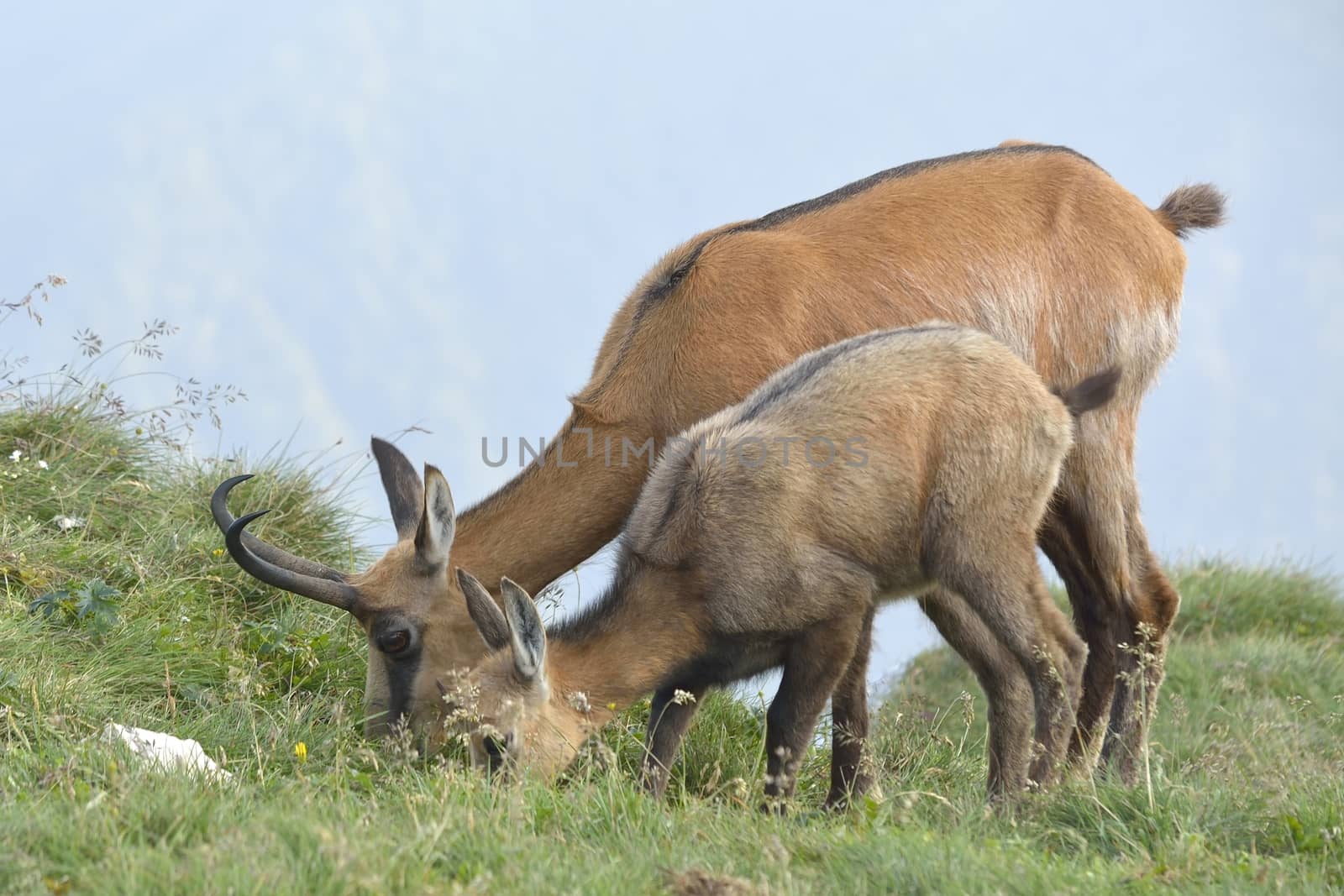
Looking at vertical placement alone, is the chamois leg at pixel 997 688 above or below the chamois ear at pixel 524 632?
below

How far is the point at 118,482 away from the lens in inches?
307

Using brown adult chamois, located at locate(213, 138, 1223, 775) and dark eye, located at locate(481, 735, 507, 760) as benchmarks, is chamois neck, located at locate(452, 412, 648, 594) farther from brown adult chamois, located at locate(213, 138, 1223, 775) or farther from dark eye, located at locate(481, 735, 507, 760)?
dark eye, located at locate(481, 735, 507, 760)

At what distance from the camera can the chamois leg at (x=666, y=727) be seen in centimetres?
545

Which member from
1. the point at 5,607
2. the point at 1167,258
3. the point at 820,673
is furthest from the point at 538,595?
the point at 1167,258

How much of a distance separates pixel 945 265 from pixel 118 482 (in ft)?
14.4

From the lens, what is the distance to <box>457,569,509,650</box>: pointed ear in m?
5.25

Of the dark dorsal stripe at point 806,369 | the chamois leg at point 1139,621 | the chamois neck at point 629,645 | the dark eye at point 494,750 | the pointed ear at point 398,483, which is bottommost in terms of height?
the chamois leg at point 1139,621

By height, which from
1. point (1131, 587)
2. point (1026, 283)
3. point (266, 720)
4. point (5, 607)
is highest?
point (1026, 283)

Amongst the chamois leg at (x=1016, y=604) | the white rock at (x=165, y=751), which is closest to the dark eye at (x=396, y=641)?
the white rock at (x=165, y=751)

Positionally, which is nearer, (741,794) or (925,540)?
(741,794)

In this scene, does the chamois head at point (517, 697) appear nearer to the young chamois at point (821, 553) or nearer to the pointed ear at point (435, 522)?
the young chamois at point (821, 553)

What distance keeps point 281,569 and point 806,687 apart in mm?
2115

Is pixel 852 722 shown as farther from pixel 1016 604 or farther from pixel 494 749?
A: pixel 494 749

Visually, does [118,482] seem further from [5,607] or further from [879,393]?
[879,393]
